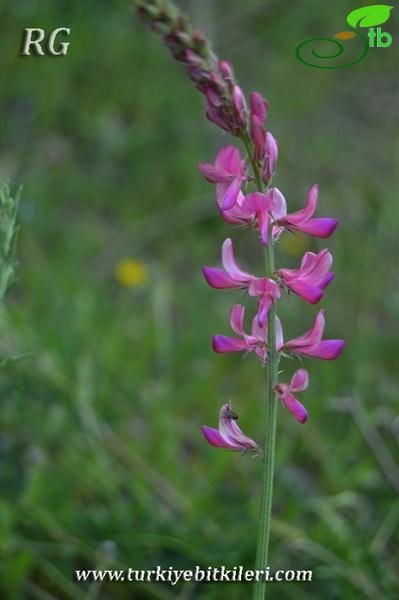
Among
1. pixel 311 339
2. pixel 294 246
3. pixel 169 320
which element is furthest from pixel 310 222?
pixel 294 246

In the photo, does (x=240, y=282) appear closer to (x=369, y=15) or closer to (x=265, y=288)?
(x=265, y=288)

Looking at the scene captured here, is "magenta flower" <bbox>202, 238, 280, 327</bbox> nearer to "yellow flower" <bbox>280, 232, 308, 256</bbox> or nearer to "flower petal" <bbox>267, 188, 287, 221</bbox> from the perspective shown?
"flower petal" <bbox>267, 188, 287, 221</bbox>

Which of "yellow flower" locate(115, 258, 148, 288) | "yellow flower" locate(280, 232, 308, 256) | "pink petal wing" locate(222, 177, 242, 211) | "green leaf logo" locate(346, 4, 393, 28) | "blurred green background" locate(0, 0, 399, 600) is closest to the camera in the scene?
"pink petal wing" locate(222, 177, 242, 211)

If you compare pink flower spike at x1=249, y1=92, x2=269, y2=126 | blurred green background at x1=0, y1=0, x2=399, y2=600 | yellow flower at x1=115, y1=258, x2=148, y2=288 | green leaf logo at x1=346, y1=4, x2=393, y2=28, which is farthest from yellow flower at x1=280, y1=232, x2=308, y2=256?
pink flower spike at x1=249, y1=92, x2=269, y2=126

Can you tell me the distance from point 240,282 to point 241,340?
0.06m

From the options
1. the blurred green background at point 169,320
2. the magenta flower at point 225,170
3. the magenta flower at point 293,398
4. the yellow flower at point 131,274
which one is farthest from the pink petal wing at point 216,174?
the yellow flower at point 131,274

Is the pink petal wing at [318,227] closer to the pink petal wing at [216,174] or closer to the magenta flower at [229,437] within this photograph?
the pink petal wing at [216,174]

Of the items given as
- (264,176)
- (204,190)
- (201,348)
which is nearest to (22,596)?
(201,348)

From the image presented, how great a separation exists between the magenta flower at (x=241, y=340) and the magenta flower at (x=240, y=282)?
0.07 ft

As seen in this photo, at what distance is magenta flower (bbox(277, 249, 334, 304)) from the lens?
0.96 meters

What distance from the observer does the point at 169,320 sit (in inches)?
118

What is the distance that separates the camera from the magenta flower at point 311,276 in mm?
963

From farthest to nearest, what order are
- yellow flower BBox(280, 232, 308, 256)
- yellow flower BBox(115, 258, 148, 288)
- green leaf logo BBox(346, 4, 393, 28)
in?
1. yellow flower BBox(280, 232, 308, 256)
2. yellow flower BBox(115, 258, 148, 288)
3. green leaf logo BBox(346, 4, 393, 28)

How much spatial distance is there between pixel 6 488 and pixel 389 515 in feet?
2.59
